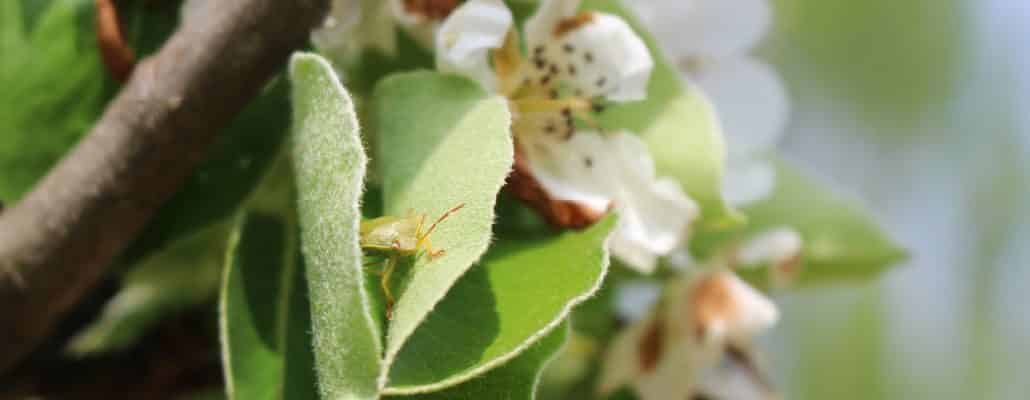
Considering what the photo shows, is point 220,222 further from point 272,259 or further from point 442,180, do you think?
point 442,180

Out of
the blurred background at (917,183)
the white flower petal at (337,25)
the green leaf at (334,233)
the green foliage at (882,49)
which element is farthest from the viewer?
the green foliage at (882,49)

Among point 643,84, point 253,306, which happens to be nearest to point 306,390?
point 253,306

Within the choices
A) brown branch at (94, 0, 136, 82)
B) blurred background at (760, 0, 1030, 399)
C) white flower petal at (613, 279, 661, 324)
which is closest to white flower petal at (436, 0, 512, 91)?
brown branch at (94, 0, 136, 82)

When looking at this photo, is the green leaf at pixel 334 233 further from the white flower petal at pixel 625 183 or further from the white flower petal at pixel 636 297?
the white flower petal at pixel 636 297

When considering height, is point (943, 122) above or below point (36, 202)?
above

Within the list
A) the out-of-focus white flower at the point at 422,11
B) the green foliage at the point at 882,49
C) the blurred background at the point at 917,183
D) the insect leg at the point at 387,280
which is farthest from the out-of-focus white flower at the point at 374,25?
the green foliage at the point at 882,49

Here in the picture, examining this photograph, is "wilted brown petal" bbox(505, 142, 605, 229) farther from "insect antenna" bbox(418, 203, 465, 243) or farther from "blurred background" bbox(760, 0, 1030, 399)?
"blurred background" bbox(760, 0, 1030, 399)
